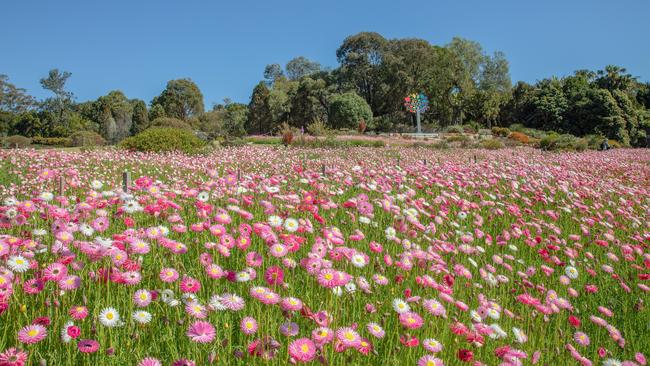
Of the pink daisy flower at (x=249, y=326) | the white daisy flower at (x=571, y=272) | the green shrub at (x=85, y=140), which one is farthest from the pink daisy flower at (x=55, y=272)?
the green shrub at (x=85, y=140)

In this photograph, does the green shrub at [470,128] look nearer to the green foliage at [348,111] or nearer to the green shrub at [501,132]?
the green shrub at [501,132]

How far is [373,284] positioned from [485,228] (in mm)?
2795

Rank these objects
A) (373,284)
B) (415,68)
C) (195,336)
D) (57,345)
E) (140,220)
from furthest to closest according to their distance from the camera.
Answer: (415,68) → (140,220) → (373,284) → (57,345) → (195,336)

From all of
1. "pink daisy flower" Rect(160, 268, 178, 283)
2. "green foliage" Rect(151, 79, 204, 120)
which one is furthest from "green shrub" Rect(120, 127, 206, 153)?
"green foliage" Rect(151, 79, 204, 120)

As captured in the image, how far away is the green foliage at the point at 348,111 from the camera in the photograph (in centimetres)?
3769

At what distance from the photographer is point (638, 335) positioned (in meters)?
3.23

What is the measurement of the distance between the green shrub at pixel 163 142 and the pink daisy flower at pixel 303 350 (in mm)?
14030

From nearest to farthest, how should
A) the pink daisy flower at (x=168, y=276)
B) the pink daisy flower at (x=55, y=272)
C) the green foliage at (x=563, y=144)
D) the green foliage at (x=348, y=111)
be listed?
the pink daisy flower at (x=55, y=272), the pink daisy flower at (x=168, y=276), the green foliage at (x=563, y=144), the green foliage at (x=348, y=111)

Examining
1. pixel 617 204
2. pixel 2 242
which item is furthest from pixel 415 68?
pixel 2 242

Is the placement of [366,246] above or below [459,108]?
below

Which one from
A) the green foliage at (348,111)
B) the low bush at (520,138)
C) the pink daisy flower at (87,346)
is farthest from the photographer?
the green foliage at (348,111)

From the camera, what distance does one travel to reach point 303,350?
Answer: 144 centimetres

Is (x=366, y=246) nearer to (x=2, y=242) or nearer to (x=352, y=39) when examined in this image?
(x=2, y=242)

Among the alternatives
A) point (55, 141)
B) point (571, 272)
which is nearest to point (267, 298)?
point (571, 272)
